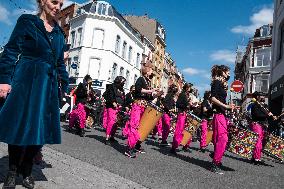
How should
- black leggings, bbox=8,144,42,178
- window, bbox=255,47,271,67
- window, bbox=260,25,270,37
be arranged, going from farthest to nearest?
window, bbox=260,25,270,37, window, bbox=255,47,271,67, black leggings, bbox=8,144,42,178

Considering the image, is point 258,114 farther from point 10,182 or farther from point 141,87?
point 10,182

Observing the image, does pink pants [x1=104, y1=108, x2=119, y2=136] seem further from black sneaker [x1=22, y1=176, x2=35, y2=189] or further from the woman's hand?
the woman's hand

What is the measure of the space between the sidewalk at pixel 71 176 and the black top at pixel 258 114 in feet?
16.3

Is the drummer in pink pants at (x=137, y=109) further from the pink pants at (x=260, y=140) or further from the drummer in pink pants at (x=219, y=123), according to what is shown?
the pink pants at (x=260, y=140)

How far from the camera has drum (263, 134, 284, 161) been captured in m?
8.63

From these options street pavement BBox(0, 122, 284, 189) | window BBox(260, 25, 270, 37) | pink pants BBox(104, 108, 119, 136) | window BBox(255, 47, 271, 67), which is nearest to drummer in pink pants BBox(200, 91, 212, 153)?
pink pants BBox(104, 108, 119, 136)

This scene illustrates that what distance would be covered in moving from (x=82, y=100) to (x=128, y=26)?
32.6 m

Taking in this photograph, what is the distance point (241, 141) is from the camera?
653 cm

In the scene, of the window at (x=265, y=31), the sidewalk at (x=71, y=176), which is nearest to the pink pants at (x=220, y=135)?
the sidewalk at (x=71, y=176)

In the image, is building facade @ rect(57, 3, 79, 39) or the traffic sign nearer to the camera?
the traffic sign

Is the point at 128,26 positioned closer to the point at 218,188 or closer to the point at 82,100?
the point at 82,100

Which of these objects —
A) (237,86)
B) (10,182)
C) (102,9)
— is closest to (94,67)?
(102,9)

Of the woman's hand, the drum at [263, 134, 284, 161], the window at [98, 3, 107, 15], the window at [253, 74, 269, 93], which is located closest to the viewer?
the woman's hand

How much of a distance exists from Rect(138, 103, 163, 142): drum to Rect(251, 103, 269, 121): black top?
9.66 feet
